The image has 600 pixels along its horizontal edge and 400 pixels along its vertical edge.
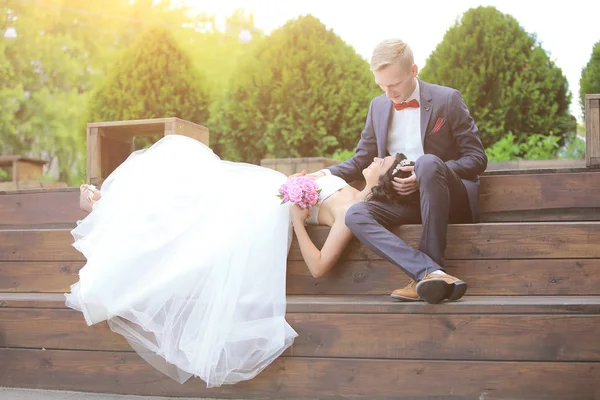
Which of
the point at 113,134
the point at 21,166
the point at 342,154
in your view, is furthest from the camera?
the point at 21,166

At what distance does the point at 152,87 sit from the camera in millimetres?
6938

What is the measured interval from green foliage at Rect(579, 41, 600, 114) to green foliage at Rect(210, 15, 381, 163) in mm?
1781

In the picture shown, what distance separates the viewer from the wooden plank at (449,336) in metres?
2.41

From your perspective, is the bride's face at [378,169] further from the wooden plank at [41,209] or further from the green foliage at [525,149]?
the green foliage at [525,149]

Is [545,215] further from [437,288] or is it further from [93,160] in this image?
[93,160]

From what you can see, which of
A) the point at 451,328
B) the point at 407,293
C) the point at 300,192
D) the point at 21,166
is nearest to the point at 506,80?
the point at 300,192

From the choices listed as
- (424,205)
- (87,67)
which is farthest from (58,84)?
(424,205)

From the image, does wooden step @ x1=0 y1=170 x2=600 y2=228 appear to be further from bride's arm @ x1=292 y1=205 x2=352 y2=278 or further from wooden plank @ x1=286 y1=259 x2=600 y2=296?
bride's arm @ x1=292 y1=205 x2=352 y2=278

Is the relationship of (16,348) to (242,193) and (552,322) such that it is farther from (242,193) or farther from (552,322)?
(552,322)

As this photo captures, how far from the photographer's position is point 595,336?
2.39 meters

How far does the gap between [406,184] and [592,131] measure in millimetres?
1250

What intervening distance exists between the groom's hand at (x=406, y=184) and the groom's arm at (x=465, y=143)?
0.23 meters

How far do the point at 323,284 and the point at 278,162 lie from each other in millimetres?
2090

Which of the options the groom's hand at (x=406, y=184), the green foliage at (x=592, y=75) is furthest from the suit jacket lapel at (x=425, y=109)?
the green foliage at (x=592, y=75)
